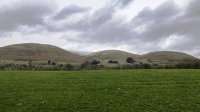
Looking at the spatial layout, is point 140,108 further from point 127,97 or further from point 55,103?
point 55,103

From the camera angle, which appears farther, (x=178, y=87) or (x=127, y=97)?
(x=178, y=87)

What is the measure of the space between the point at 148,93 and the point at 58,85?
1057 cm

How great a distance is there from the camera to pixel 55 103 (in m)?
26.9

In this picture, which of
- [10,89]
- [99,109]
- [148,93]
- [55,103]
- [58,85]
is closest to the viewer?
[99,109]

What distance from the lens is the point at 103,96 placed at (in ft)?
96.4

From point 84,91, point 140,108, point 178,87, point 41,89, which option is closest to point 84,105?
point 140,108

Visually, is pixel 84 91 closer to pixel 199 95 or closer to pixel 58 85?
pixel 58 85

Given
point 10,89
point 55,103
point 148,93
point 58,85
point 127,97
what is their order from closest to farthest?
point 55,103, point 127,97, point 148,93, point 10,89, point 58,85

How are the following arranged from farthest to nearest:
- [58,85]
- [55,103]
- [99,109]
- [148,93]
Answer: [58,85]
[148,93]
[55,103]
[99,109]

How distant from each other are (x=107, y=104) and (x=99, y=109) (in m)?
1.52

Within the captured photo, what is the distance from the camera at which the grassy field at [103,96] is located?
25.3m

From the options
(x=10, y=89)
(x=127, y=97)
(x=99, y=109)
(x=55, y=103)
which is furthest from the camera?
(x=10, y=89)

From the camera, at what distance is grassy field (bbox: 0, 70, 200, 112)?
2530 cm

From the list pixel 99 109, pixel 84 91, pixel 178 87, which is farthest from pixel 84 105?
pixel 178 87
